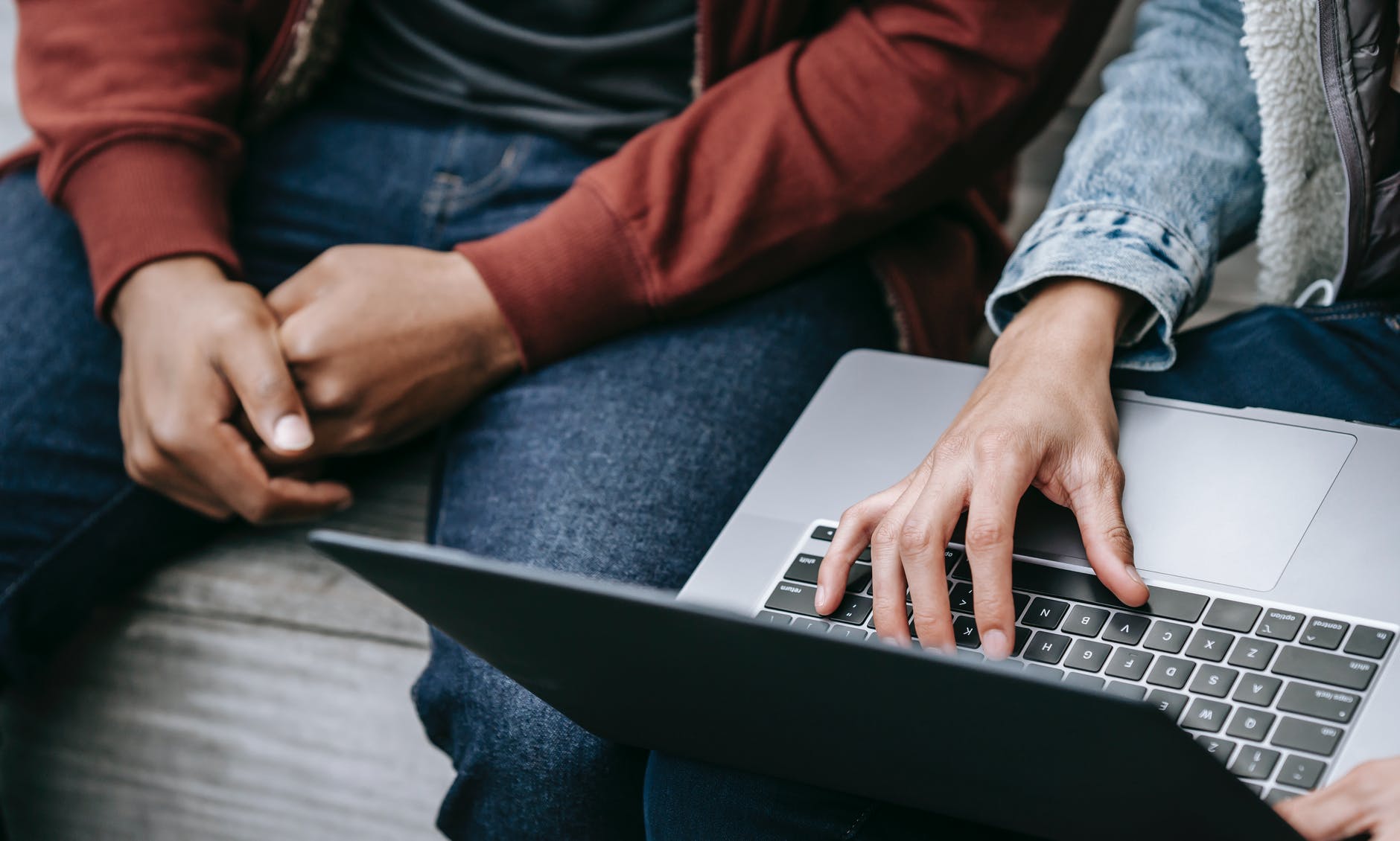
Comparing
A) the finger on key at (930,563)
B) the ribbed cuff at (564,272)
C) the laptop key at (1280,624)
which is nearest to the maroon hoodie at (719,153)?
the ribbed cuff at (564,272)

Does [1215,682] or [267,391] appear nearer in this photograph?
[1215,682]

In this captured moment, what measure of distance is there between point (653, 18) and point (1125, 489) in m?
0.57

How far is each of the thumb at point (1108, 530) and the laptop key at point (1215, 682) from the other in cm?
4

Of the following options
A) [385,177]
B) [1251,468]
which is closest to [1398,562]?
[1251,468]

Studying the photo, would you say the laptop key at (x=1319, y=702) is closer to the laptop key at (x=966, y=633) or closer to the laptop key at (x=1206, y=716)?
the laptop key at (x=1206, y=716)

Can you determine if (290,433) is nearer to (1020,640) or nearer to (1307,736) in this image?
(1020,640)

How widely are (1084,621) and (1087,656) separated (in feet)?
0.06

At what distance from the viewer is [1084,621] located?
0.49 meters

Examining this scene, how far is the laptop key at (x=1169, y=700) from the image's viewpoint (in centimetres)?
45

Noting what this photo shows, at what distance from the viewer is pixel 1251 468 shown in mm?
553

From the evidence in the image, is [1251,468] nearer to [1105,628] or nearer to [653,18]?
[1105,628]

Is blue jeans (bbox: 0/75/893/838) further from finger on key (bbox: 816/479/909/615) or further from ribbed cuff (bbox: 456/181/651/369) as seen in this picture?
finger on key (bbox: 816/479/909/615)

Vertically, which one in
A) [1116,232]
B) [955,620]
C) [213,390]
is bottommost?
[213,390]

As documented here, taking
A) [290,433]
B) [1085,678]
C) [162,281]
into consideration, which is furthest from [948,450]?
[162,281]
